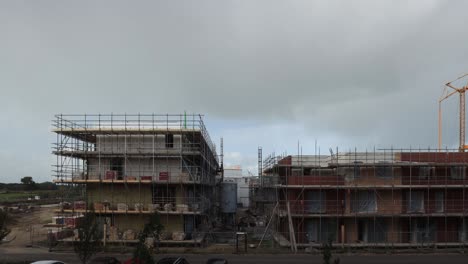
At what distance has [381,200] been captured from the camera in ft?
102

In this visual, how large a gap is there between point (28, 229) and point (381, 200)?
32.9 metres

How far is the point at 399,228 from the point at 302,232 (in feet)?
23.9

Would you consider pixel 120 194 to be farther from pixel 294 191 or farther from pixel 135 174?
pixel 294 191

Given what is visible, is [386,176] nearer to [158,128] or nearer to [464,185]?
[464,185]

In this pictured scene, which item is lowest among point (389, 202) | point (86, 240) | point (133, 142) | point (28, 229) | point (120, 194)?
point (28, 229)

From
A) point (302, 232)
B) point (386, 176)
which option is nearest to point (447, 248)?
point (386, 176)

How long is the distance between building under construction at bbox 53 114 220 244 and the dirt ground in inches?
188

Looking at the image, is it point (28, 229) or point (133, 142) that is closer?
point (133, 142)

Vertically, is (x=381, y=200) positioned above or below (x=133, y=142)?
below

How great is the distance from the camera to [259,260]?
Answer: 88.4ft

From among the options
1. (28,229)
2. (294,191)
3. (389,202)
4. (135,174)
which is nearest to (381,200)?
(389,202)

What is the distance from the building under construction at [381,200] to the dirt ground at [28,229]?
21.3m

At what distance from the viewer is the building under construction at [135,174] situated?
31.8 meters

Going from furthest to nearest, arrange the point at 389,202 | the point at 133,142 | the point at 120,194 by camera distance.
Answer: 1. the point at 133,142
2. the point at 120,194
3. the point at 389,202
